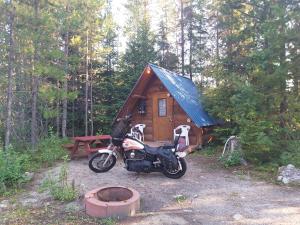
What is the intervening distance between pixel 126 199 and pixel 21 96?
9593 mm

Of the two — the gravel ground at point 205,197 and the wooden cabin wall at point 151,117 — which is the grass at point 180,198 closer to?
the gravel ground at point 205,197

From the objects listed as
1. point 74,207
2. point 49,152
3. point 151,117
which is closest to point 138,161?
point 74,207

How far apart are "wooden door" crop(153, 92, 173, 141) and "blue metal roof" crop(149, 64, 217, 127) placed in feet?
2.01

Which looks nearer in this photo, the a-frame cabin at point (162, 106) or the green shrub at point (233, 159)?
the green shrub at point (233, 159)

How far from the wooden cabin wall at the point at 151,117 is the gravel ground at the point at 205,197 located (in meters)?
3.61

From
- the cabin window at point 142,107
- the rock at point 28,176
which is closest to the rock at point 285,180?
the rock at point 28,176

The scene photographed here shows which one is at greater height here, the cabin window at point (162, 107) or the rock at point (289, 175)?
the cabin window at point (162, 107)

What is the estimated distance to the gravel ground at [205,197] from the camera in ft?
15.0

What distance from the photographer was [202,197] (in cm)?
566

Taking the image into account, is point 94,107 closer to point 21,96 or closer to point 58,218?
point 21,96

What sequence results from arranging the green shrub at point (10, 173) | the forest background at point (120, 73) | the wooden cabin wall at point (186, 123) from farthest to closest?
the wooden cabin wall at point (186, 123) → the forest background at point (120, 73) → the green shrub at point (10, 173)

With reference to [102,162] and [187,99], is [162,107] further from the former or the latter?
[102,162]

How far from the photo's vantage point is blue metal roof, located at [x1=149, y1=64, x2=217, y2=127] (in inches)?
446

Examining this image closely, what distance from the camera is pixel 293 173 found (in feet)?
22.4
